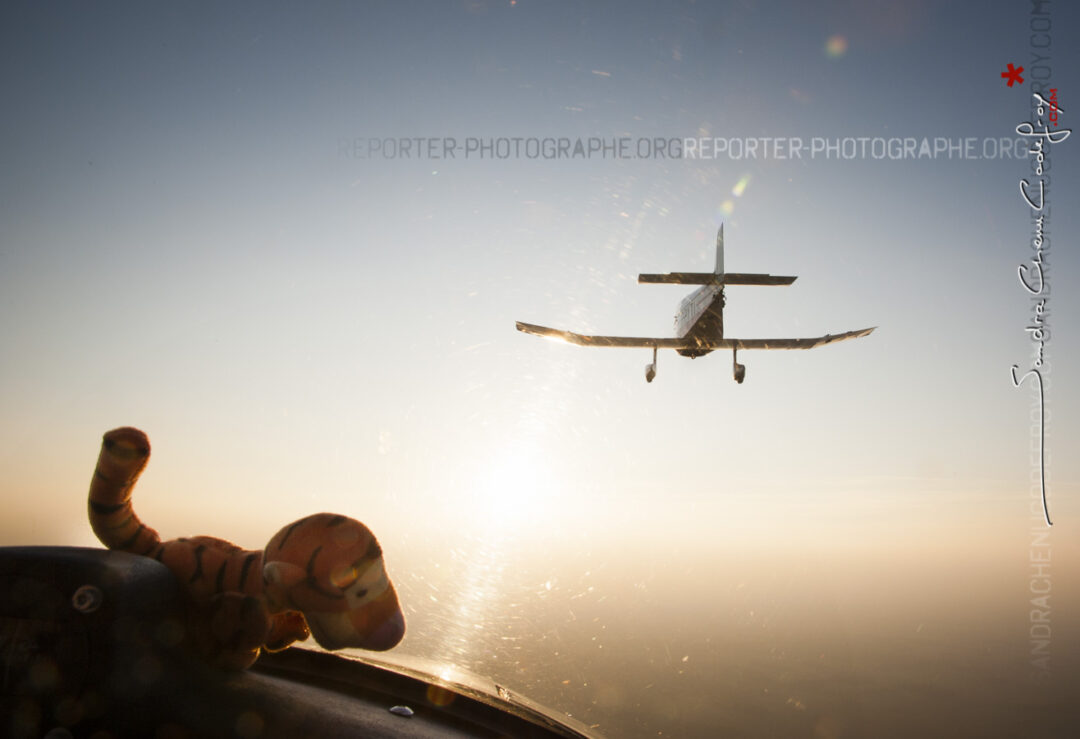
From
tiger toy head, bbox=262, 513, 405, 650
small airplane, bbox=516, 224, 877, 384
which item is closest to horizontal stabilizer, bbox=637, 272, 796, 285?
small airplane, bbox=516, 224, 877, 384

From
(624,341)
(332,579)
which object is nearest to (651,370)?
(624,341)

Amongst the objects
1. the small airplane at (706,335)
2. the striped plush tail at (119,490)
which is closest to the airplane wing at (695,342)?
the small airplane at (706,335)

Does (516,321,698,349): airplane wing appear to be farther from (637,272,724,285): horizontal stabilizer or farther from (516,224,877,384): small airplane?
(637,272,724,285): horizontal stabilizer

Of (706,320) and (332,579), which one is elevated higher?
(706,320)

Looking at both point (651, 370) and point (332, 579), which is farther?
point (651, 370)

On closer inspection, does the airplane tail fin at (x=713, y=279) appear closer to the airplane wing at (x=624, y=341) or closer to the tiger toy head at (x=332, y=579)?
the airplane wing at (x=624, y=341)

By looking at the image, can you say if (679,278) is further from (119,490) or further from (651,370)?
(119,490)

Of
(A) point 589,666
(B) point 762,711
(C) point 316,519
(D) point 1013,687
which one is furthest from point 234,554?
(D) point 1013,687

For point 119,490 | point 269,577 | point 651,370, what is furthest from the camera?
point 651,370
